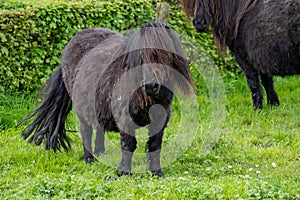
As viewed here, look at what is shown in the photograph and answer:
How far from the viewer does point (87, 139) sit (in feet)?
23.2

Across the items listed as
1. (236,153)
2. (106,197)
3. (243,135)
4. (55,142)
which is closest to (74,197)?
(106,197)

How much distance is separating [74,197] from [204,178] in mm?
1559

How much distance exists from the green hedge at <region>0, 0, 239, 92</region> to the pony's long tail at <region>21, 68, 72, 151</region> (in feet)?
6.49

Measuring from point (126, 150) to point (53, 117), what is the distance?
1668mm

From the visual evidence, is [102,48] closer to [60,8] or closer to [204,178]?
[204,178]

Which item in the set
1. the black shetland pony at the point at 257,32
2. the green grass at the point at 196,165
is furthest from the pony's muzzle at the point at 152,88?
the black shetland pony at the point at 257,32

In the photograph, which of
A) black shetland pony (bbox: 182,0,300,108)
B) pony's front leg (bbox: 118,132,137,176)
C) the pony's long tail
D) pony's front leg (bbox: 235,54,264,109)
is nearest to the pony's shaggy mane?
pony's front leg (bbox: 118,132,137,176)

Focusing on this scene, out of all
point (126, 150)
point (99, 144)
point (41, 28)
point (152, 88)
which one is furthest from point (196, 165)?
point (41, 28)

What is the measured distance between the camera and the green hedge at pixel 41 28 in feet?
30.0

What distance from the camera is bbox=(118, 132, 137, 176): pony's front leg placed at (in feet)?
19.6

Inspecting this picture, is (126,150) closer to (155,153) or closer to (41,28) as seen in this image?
(155,153)

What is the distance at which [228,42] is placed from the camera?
9.38 metres

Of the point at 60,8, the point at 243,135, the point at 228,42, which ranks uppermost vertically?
the point at 60,8

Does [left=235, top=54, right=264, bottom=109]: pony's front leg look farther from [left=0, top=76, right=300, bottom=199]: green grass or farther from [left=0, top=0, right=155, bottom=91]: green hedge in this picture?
[left=0, top=0, right=155, bottom=91]: green hedge
